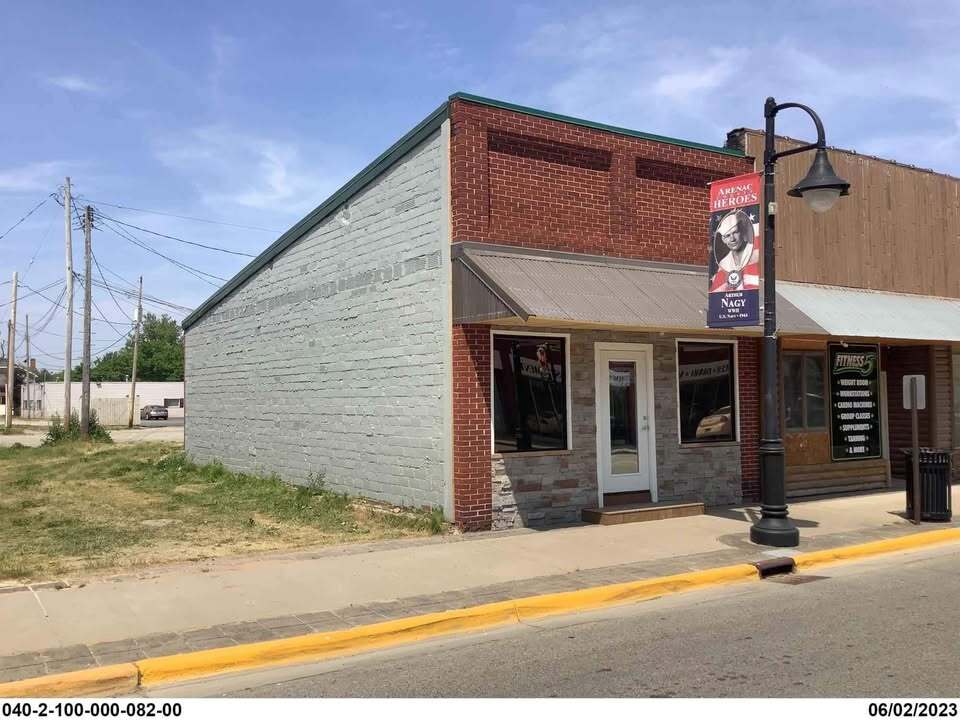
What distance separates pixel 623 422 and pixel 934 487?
454 centimetres

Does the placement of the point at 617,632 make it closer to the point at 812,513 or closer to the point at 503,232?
the point at 503,232

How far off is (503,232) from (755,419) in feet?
19.0

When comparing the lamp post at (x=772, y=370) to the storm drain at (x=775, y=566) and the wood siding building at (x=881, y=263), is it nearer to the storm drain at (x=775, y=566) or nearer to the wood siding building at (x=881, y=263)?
the storm drain at (x=775, y=566)

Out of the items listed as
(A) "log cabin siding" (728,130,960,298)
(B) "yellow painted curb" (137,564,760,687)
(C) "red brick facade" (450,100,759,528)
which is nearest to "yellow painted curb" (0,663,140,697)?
(B) "yellow painted curb" (137,564,760,687)

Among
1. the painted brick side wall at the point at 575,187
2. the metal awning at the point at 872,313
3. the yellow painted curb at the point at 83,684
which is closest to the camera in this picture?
the yellow painted curb at the point at 83,684

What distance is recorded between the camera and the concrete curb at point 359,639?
5.71m

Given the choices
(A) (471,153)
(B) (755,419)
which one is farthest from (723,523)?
(A) (471,153)

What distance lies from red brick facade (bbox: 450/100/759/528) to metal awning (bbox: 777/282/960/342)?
51.8 inches

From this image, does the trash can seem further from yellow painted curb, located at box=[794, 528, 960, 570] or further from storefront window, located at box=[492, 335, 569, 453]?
storefront window, located at box=[492, 335, 569, 453]

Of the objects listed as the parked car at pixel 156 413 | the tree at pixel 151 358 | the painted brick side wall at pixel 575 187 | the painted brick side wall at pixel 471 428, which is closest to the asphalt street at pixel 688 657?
the painted brick side wall at pixel 471 428

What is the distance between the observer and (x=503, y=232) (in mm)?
12047

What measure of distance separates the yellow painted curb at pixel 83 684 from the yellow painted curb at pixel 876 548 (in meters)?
7.14

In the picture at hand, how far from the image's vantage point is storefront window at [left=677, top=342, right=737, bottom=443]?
13.9 metres

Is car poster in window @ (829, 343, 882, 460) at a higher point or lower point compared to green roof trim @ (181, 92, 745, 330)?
lower
